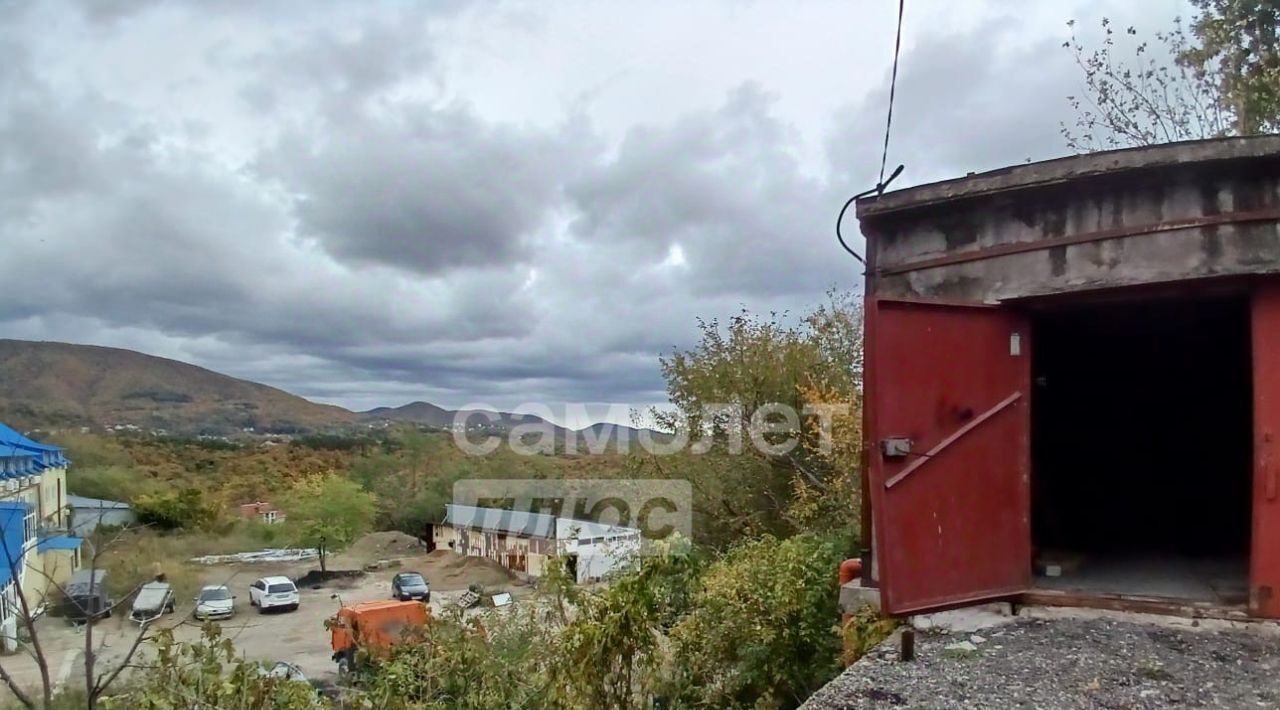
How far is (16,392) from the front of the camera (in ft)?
84.8

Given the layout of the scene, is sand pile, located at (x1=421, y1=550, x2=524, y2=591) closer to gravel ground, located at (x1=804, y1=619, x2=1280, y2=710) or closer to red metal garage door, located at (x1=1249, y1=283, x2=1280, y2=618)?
gravel ground, located at (x1=804, y1=619, x2=1280, y2=710)

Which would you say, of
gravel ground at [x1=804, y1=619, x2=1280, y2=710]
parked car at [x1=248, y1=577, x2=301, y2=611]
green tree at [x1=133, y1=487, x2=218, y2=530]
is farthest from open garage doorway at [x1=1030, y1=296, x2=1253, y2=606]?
green tree at [x1=133, y1=487, x2=218, y2=530]

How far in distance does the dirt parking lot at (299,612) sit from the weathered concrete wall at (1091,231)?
6844mm

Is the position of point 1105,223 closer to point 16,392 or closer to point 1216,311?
point 1216,311

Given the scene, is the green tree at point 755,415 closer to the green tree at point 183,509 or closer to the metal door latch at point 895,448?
the metal door latch at point 895,448

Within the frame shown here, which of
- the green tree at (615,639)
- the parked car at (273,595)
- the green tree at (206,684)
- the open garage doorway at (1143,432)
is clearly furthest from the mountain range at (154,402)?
the green tree at (206,684)

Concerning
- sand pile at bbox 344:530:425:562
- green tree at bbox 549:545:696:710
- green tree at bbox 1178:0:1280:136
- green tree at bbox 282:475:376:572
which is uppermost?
green tree at bbox 1178:0:1280:136

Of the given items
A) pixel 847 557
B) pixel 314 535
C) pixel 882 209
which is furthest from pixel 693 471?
pixel 314 535

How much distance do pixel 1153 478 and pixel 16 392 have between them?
30.3 meters

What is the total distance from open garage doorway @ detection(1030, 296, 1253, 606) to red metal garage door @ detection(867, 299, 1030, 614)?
1794 millimetres

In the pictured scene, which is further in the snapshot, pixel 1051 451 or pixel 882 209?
pixel 1051 451

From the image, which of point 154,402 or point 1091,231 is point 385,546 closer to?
point 154,402

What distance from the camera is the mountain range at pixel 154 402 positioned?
24.9 m

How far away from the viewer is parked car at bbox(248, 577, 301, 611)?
2409cm
